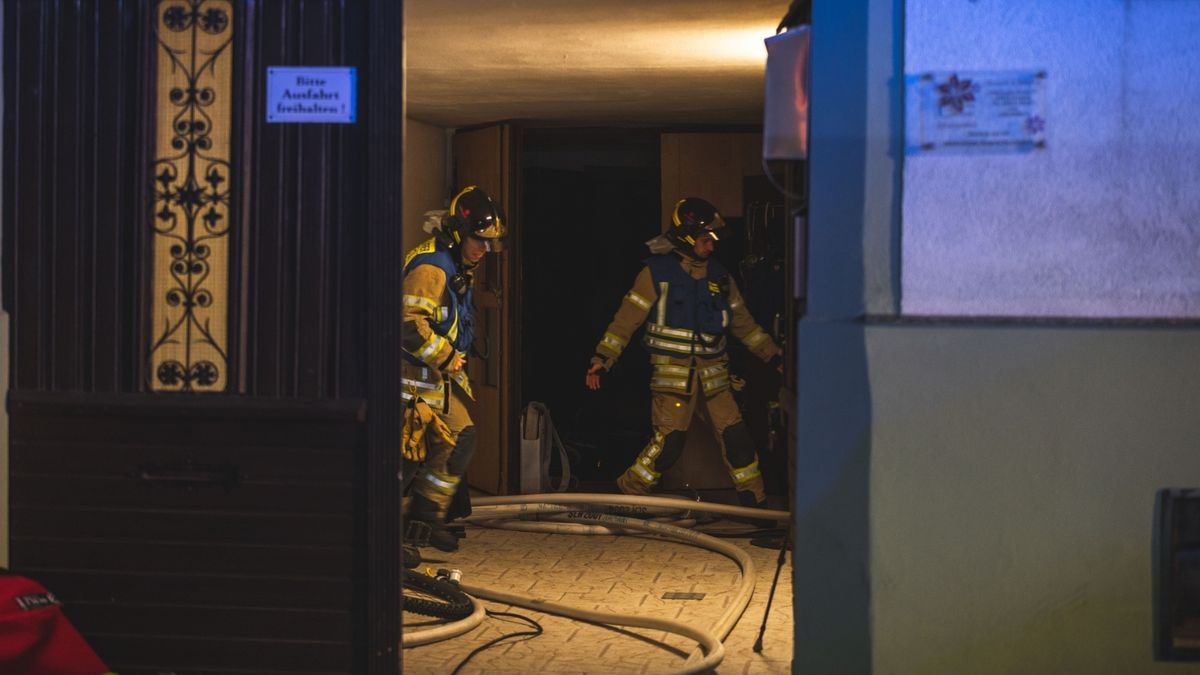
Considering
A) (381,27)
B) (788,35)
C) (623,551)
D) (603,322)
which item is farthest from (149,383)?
(603,322)

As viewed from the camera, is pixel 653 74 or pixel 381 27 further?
pixel 653 74

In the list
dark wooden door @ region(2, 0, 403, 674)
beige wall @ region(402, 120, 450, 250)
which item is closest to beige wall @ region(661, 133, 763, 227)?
beige wall @ region(402, 120, 450, 250)

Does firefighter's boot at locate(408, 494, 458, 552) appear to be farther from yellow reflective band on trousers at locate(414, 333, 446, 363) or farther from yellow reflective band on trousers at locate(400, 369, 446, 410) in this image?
yellow reflective band on trousers at locate(414, 333, 446, 363)

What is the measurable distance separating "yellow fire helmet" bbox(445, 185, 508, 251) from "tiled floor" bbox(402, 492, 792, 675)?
1.88m

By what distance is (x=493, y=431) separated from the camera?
10438 mm

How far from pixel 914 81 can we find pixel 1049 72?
0.46 meters

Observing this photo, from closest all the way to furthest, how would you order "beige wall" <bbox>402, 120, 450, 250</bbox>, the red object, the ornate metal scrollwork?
the red object → the ornate metal scrollwork → "beige wall" <bbox>402, 120, 450, 250</bbox>

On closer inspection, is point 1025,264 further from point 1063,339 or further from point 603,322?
point 603,322

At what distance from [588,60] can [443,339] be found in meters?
1.79

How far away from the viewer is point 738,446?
962 cm

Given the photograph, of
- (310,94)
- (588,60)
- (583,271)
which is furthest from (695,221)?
(310,94)

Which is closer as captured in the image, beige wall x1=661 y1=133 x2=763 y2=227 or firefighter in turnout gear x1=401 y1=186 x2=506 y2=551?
firefighter in turnout gear x1=401 y1=186 x2=506 y2=551

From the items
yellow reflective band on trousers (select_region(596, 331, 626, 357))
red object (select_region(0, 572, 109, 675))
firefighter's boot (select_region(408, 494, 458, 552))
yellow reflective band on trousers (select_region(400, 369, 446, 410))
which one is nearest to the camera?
red object (select_region(0, 572, 109, 675))

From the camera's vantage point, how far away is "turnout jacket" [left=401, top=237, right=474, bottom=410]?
808 cm
